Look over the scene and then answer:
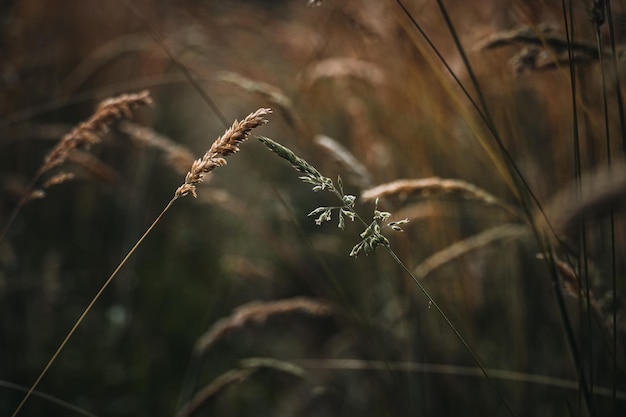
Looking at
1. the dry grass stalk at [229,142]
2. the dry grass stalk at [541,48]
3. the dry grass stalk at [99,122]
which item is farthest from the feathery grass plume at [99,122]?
the dry grass stalk at [541,48]

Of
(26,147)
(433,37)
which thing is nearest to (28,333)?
(26,147)

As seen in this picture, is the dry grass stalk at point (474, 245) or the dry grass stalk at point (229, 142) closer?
the dry grass stalk at point (229, 142)

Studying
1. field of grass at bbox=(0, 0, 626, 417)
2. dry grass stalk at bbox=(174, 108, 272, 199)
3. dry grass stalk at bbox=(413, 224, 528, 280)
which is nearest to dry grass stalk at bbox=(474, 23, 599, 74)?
field of grass at bbox=(0, 0, 626, 417)

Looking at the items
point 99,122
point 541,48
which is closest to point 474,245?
point 541,48

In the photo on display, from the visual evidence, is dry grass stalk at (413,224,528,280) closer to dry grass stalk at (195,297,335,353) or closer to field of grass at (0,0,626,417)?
field of grass at (0,0,626,417)

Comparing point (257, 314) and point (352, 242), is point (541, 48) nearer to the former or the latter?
point (257, 314)

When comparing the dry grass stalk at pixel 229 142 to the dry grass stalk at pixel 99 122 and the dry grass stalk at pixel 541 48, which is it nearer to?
the dry grass stalk at pixel 99 122

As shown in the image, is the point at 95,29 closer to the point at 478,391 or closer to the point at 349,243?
the point at 349,243

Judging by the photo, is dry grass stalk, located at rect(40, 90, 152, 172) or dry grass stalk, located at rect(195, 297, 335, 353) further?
dry grass stalk, located at rect(195, 297, 335, 353)
